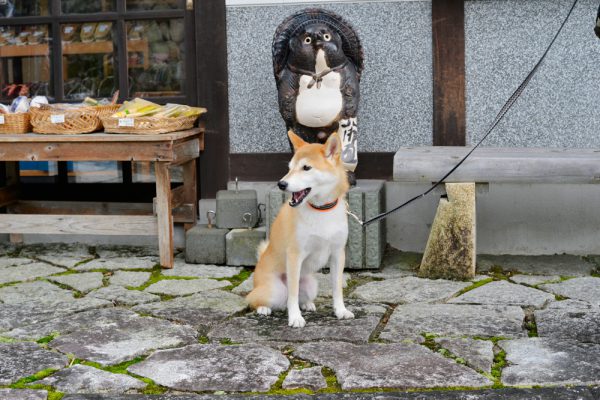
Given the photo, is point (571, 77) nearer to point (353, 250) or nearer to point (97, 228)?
point (353, 250)

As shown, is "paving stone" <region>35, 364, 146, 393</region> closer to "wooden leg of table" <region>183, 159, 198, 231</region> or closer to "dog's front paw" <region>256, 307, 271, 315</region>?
"dog's front paw" <region>256, 307, 271, 315</region>

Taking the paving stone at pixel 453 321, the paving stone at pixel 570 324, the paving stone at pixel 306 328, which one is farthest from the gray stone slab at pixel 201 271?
the paving stone at pixel 570 324

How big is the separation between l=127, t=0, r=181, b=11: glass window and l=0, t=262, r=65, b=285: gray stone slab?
2.00 metres

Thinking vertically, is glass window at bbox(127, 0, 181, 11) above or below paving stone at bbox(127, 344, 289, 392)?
above

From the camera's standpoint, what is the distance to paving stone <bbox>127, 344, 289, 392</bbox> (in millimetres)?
3578

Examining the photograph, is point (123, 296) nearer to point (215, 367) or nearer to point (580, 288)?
point (215, 367)

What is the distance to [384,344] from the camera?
4.07m

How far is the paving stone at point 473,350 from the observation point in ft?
12.3

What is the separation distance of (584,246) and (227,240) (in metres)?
2.43

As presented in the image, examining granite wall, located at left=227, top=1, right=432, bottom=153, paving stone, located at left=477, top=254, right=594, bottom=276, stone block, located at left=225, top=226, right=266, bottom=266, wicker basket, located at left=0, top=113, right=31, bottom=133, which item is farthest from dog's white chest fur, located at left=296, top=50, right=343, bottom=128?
wicker basket, located at left=0, top=113, right=31, bottom=133

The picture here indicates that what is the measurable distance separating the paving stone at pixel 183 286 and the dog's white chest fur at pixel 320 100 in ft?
3.76

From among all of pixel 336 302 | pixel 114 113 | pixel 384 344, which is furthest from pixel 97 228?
pixel 384 344

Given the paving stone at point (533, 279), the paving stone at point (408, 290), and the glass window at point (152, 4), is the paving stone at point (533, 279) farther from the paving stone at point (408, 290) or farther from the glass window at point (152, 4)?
the glass window at point (152, 4)

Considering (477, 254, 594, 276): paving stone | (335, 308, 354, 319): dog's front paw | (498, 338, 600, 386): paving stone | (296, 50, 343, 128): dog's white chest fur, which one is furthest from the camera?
(477, 254, 594, 276): paving stone
